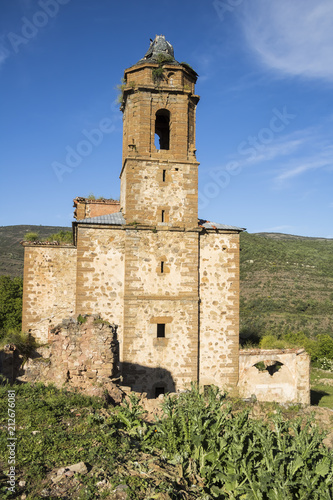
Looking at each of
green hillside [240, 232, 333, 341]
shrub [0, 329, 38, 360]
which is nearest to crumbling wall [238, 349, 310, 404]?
shrub [0, 329, 38, 360]

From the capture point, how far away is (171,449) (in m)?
6.79

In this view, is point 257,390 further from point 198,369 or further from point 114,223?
point 114,223

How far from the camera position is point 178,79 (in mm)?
15820

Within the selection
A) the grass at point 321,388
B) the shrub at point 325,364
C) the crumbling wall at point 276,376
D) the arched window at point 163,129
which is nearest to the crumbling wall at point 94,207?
the arched window at point 163,129

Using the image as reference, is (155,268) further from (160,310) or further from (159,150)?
(159,150)

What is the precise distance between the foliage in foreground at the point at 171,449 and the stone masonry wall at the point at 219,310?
6807 mm

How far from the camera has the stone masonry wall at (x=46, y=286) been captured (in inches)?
582

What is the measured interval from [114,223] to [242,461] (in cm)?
996

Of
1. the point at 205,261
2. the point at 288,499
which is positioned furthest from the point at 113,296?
the point at 288,499

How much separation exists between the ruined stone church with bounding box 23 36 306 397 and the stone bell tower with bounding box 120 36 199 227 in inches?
1.5

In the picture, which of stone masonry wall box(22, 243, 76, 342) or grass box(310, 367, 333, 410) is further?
grass box(310, 367, 333, 410)

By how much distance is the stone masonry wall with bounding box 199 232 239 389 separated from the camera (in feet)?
49.1

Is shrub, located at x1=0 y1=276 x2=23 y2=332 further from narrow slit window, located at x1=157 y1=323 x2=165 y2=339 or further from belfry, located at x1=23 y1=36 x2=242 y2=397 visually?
narrow slit window, located at x1=157 y1=323 x2=165 y2=339

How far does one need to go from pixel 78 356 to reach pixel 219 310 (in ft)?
23.0
